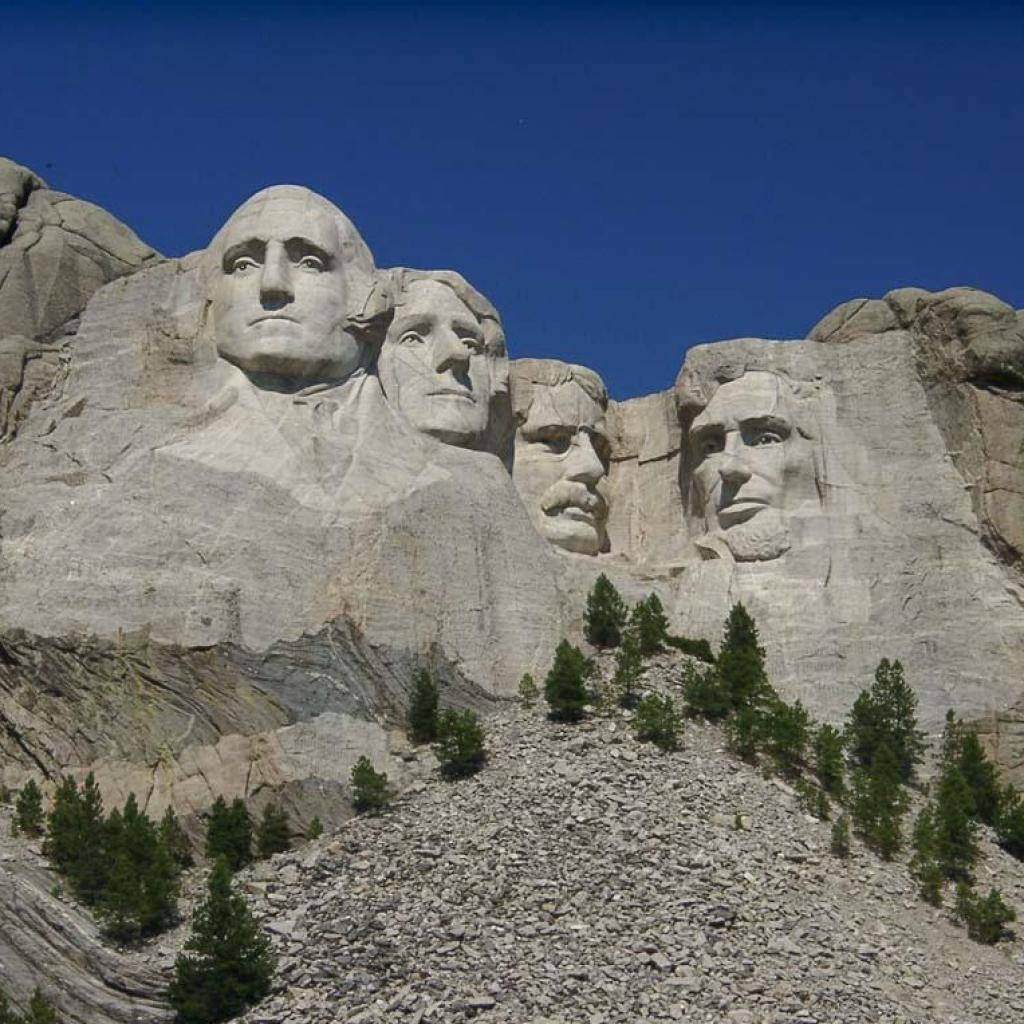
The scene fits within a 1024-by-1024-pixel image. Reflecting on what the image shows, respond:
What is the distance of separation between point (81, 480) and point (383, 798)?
4795mm

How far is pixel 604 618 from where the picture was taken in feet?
107

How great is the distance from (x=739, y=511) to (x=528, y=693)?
3.89 metres

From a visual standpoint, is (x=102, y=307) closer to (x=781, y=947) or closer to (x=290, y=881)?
(x=290, y=881)

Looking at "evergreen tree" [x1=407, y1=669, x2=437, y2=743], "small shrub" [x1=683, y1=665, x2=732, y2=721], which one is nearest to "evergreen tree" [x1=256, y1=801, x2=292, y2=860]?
"evergreen tree" [x1=407, y1=669, x2=437, y2=743]

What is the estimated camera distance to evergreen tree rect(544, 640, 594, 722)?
3117 cm

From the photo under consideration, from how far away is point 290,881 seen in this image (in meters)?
28.8

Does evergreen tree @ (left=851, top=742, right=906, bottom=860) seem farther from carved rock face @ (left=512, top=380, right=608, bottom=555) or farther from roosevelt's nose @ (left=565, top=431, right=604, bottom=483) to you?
roosevelt's nose @ (left=565, top=431, right=604, bottom=483)

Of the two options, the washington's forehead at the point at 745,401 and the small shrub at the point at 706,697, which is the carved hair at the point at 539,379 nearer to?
the washington's forehead at the point at 745,401

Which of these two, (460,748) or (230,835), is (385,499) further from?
(230,835)

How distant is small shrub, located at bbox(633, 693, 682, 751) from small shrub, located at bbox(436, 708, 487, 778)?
1.52 m

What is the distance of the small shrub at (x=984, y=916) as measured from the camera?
29.0m

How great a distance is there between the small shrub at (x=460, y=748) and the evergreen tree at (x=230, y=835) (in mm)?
1987

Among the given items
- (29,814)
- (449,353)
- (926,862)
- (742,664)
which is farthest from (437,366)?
(926,862)

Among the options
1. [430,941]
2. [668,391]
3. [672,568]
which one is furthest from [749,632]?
[430,941]
